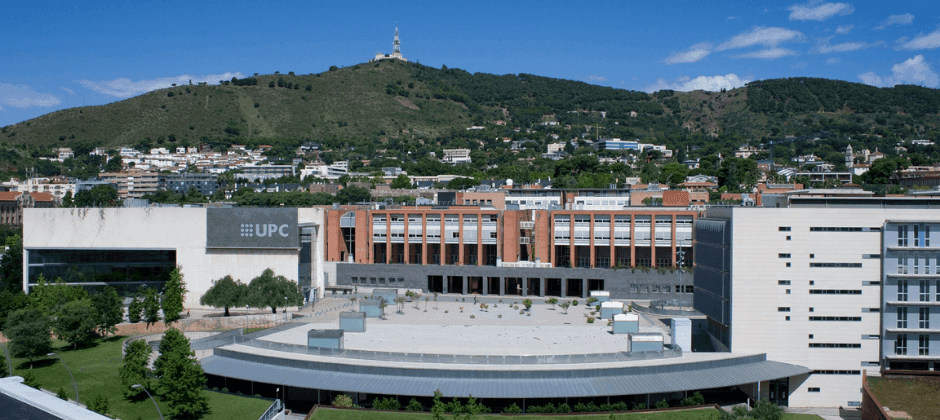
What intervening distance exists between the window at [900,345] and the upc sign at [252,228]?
54332mm

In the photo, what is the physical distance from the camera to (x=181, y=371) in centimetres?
4684

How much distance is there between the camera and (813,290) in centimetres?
5212

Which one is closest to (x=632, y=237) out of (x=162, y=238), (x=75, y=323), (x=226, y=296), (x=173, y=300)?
(x=226, y=296)

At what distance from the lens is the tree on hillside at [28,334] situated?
193 ft

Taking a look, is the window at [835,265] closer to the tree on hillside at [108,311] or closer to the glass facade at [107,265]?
the tree on hillside at [108,311]

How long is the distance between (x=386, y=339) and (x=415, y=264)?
35.5m

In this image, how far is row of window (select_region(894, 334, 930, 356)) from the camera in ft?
168

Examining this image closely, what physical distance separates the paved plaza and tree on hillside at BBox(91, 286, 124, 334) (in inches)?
743

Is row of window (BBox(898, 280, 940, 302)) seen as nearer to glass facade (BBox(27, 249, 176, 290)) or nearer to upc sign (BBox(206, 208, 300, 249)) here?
upc sign (BBox(206, 208, 300, 249))

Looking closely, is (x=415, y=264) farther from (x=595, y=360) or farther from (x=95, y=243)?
(x=595, y=360)

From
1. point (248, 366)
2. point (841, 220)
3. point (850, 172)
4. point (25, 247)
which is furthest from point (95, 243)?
point (850, 172)

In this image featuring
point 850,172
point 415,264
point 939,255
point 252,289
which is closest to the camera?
point 939,255

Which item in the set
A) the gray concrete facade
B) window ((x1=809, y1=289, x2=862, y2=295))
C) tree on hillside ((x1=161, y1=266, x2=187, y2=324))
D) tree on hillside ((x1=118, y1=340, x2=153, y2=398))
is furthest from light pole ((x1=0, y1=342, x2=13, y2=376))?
window ((x1=809, y1=289, x2=862, y2=295))

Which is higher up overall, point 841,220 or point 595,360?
point 841,220
